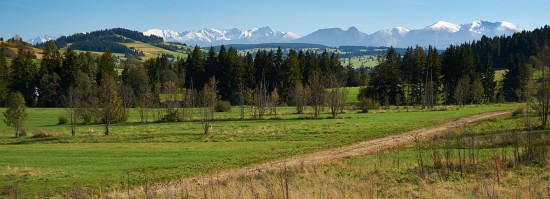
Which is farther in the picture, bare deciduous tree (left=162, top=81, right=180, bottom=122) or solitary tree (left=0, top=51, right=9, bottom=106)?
solitary tree (left=0, top=51, right=9, bottom=106)

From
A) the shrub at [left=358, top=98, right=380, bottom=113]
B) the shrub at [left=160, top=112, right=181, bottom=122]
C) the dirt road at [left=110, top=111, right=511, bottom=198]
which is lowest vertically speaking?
the dirt road at [left=110, top=111, right=511, bottom=198]

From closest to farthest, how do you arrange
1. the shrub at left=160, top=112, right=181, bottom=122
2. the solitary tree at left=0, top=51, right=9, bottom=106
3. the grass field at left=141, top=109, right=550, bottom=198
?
1. the grass field at left=141, top=109, right=550, bottom=198
2. the shrub at left=160, top=112, right=181, bottom=122
3. the solitary tree at left=0, top=51, right=9, bottom=106

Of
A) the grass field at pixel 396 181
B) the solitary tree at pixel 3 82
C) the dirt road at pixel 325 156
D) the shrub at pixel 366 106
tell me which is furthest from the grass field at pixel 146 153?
the solitary tree at pixel 3 82

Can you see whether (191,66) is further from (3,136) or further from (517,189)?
(517,189)

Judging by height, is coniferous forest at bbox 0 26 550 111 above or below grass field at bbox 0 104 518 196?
above

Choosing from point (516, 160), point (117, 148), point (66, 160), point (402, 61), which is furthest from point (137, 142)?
point (402, 61)

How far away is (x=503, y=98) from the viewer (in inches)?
3585

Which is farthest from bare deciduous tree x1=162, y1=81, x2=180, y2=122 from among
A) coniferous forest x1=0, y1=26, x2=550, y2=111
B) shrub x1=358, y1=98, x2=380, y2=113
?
shrub x1=358, y1=98, x2=380, y2=113

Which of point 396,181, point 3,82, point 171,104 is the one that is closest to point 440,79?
point 171,104

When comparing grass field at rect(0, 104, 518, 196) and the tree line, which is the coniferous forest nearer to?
the tree line

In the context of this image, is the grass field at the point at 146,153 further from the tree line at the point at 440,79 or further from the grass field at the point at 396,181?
the tree line at the point at 440,79

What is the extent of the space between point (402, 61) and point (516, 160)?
8551 cm

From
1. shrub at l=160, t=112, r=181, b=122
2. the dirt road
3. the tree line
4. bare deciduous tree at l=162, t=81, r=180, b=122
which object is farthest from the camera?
the tree line

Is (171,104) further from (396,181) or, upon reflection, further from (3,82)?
(3,82)
